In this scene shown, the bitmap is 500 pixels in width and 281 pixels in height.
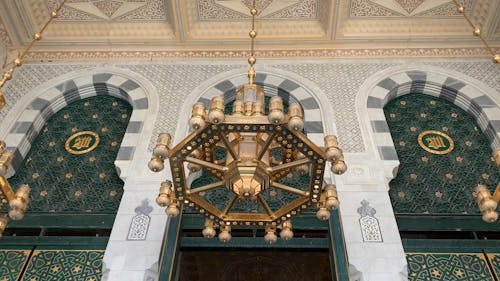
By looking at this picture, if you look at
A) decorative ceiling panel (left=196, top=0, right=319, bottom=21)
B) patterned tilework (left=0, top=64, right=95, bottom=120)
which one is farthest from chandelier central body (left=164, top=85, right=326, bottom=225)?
patterned tilework (left=0, top=64, right=95, bottom=120)

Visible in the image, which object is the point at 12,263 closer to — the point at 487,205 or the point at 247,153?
the point at 247,153

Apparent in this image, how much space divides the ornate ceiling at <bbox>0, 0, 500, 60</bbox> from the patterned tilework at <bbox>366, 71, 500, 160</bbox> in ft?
1.19

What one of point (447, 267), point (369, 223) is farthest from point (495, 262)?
point (369, 223)

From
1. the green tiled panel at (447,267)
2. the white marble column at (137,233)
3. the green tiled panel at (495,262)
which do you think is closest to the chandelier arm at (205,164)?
the white marble column at (137,233)

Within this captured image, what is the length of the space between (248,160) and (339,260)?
42.4 inches

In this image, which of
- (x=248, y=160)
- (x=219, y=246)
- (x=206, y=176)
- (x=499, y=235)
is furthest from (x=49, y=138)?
(x=499, y=235)

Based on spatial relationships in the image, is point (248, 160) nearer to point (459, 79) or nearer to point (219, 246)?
point (219, 246)

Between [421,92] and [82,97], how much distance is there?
10.7ft

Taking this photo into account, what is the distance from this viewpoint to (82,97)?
5.18 metres

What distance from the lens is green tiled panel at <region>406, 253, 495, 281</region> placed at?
359 centimetres

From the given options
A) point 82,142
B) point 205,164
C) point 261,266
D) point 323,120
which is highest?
point 323,120

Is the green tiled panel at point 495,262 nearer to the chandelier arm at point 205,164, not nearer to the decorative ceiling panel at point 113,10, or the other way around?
the chandelier arm at point 205,164

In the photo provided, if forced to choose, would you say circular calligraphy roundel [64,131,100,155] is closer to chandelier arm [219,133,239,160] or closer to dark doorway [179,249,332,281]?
dark doorway [179,249,332,281]

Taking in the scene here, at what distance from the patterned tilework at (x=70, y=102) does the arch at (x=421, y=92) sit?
1990mm
